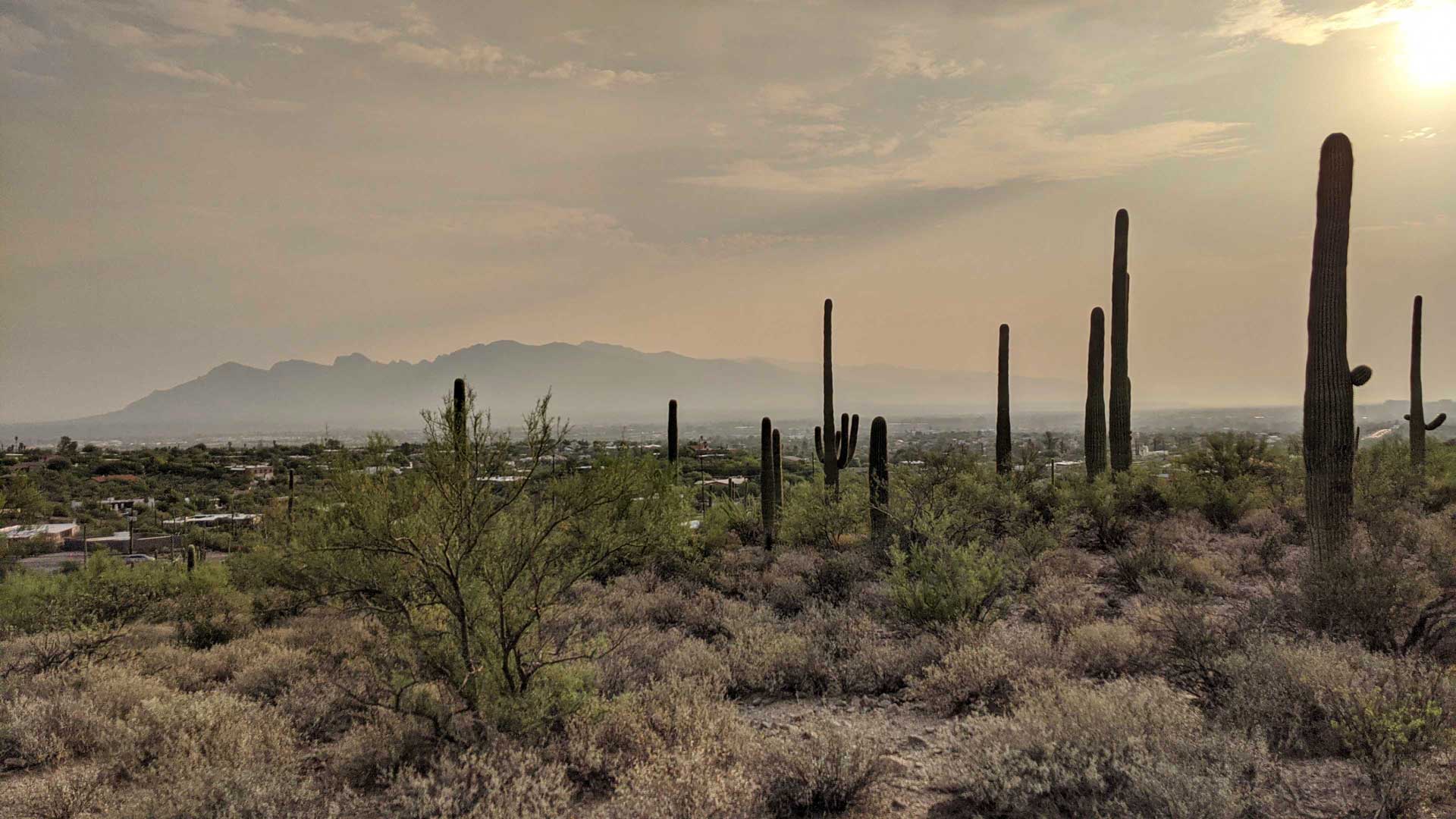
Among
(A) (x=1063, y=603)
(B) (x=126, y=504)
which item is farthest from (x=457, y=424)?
(B) (x=126, y=504)

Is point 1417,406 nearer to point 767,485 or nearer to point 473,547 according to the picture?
point 767,485

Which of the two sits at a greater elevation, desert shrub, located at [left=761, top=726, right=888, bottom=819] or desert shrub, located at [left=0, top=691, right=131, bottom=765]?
desert shrub, located at [left=761, top=726, right=888, bottom=819]

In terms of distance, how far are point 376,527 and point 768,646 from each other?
188 inches

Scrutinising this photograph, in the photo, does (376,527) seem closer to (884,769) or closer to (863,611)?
(884,769)

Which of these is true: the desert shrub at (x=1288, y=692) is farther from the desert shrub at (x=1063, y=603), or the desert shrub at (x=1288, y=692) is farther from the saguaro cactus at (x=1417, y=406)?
the saguaro cactus at (x=1417, y=406)

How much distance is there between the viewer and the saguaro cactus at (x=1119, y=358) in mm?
21016

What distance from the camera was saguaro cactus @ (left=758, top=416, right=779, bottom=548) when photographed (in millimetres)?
18516

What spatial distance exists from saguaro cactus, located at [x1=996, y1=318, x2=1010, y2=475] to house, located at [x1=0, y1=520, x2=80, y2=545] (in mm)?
36929

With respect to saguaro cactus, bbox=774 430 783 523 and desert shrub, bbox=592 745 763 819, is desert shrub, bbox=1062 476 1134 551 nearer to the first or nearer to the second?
saguaro cactus, bbox=774 430 783 523

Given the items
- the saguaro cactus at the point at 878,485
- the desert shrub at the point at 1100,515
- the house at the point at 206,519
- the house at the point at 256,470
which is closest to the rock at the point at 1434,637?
the desert shrub at the point at 1100,515

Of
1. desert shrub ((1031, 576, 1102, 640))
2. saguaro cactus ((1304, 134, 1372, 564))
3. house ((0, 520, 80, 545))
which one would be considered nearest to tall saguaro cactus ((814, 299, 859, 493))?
desert shrub ((1031, 576, 1102, 640))

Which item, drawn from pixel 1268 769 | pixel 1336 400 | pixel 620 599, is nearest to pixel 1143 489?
pixel 1336 400

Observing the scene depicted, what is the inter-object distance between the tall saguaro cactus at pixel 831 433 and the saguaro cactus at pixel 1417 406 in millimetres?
16655

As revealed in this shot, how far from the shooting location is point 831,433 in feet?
72.1
